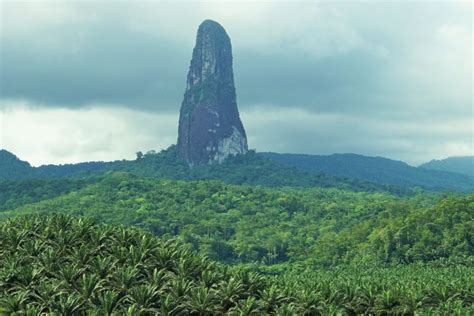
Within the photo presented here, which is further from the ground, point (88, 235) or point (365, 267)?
point (88, 235)

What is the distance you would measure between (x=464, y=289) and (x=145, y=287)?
40.4 m

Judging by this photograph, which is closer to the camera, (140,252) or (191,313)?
(191,313)

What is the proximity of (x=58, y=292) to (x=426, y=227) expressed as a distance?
389 ft

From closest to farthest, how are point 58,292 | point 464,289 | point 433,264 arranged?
point 58,292 → point 464,289 → point 433,264

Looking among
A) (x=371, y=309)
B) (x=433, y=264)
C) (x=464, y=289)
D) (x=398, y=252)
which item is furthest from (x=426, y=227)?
(x=371, y=309)

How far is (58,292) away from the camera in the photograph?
64.2 metres

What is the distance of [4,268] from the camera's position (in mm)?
69250

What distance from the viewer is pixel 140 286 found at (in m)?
67.7

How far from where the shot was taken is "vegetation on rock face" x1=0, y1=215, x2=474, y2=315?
6306cm

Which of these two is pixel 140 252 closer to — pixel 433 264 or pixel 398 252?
pixel 433 264

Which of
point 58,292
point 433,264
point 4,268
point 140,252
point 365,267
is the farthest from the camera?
point 365,267

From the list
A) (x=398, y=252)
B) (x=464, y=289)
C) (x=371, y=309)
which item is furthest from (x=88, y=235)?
(x=398, y=252)

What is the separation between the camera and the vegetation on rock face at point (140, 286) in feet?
207

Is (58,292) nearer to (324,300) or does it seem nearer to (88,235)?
(88,235)
